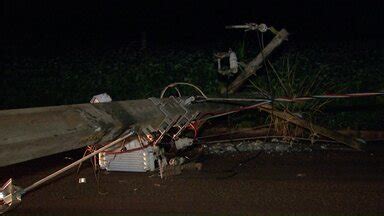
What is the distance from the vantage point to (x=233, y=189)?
514cm

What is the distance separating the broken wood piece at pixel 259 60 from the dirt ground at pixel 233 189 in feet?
3.62

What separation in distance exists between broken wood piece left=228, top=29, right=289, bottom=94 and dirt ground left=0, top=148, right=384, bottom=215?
43.5 inches

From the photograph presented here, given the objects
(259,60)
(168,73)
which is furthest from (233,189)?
(168,73)

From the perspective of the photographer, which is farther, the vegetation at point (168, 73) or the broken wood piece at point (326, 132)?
the vegetation at point (168, 73)

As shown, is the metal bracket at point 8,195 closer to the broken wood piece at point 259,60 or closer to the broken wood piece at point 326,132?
the broken wood piece at point 259,60

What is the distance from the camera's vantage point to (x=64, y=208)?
4.80 meters

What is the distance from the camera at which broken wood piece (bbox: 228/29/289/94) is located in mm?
5895

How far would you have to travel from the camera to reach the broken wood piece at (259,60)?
589cm

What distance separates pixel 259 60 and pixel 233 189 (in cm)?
199

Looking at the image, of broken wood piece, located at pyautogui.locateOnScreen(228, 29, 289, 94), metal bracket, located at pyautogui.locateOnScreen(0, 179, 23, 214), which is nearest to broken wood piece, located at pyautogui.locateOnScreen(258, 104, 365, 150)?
broken wood piece, located at pyautogui.locateOnScreen(228, 29, 289, 94)

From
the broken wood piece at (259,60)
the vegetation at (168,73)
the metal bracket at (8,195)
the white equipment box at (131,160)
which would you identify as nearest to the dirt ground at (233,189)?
the white equipment box at (131,160)

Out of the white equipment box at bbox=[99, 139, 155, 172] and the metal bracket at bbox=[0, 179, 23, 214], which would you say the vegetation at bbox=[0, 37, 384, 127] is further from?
the metal bracket at bbox=[0, 179, 23, 214]

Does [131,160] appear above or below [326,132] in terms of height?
above

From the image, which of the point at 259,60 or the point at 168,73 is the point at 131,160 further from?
the point at 168,73
